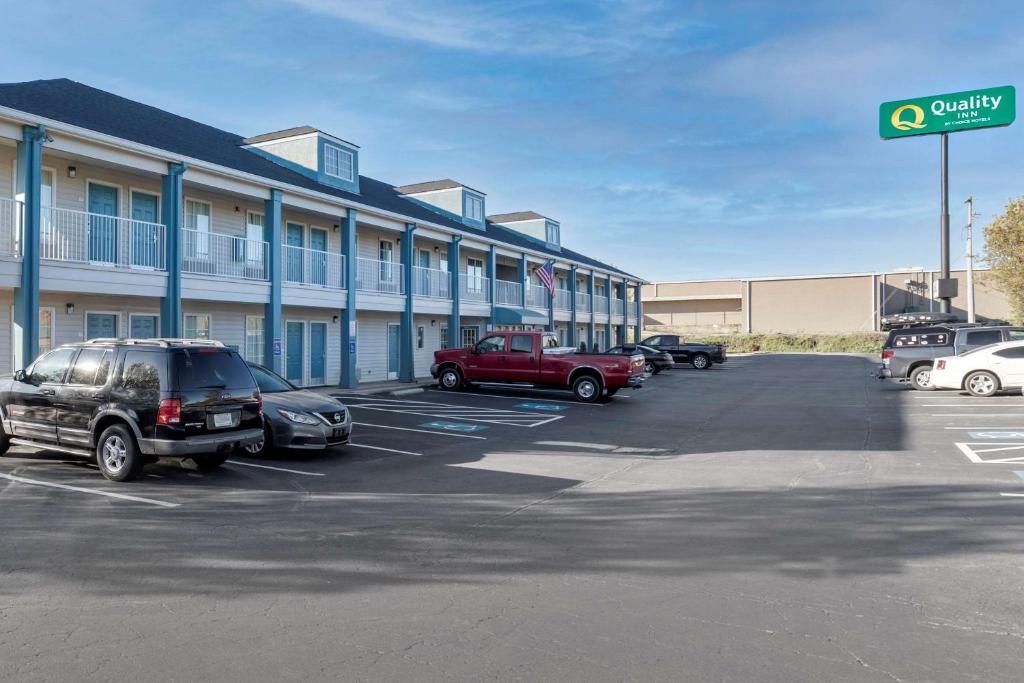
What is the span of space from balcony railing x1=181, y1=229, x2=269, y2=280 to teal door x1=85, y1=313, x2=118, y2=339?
6.51 ft

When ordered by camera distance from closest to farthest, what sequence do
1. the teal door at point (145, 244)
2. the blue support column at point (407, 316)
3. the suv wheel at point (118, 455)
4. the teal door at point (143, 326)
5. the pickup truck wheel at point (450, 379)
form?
the suv wheel at point (118, 455)
the teal door at point (145, 244)
the teal door at point (143, 326)
the pickup truck wheel at point (450, 379)
the blue support column at point (407, 316)

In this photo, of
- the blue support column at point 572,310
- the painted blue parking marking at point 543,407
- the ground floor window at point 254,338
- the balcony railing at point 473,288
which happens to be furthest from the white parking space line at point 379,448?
the blue support column at point 572,310

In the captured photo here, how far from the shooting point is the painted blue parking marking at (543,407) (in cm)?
1931

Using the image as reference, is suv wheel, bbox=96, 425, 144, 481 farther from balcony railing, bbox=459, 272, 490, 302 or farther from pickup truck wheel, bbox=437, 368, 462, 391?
balcony railing, bbox=459, 272, 490, 302

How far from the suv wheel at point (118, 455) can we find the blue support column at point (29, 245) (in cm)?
554

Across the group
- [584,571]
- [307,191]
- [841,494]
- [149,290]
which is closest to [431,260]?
[307,191]

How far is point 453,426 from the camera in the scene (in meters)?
15.6

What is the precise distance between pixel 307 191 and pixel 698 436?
12.3 metres

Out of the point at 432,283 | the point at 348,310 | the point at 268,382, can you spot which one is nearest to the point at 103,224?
the point at 268,382

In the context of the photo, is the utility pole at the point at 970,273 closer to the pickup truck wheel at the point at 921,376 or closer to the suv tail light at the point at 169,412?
the pickup truck wheel at the point at 921,376

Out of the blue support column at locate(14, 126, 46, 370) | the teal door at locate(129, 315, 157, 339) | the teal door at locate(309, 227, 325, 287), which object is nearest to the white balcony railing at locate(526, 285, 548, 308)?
the teal door at locate(309, 227, 325, 287)

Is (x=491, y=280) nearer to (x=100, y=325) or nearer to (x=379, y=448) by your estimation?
(x=100, y=325)

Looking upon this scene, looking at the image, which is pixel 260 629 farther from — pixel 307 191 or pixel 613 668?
pixel 307 191

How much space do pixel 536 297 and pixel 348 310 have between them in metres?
14.4
